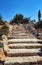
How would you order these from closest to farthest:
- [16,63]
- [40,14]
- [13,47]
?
[16,63]
[13,47]
[40,14]

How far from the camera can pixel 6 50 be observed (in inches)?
251

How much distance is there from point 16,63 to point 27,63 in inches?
13.4

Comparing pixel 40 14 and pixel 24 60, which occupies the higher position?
pixel 40 14

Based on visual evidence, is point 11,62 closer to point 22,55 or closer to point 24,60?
point 24,60

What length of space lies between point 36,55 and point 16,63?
1.17 meters

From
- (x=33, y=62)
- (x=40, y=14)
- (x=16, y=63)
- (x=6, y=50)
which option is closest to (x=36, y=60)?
(x=33, y=62)

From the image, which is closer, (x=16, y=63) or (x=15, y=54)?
(x=16, y=63)

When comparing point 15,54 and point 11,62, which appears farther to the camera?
point 15,54

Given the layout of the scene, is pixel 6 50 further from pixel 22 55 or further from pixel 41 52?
pixel 41 52

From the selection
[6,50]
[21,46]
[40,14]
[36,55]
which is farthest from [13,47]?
[40,14]

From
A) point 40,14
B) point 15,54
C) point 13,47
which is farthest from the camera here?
point 40,14

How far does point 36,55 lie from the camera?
6242mm

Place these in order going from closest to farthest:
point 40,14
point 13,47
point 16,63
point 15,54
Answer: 1. point 16,63
2. point 15,54
3. point 13,47
4. point 40,14

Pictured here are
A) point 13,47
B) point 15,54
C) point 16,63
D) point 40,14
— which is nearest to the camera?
point 16,63
